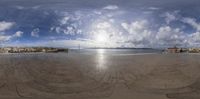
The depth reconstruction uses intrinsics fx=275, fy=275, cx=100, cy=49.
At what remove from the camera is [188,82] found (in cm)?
1593

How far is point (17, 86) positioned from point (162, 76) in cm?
876

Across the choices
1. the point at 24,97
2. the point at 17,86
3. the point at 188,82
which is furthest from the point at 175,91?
the point at 17,86

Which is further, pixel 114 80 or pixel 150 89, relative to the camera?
pixel 114 80

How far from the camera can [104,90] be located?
46.4 ft

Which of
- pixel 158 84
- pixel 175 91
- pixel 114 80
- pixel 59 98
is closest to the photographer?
pixel 59 98

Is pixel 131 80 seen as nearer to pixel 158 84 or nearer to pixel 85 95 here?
pixel 158 84

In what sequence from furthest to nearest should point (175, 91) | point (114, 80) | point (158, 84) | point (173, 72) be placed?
point (173, 72) → point (114, 80) → point (158, 84) → point (175, 91)

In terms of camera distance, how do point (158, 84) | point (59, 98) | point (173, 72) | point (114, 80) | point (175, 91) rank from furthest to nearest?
point (173, 72) < point (114, 80) < point (158, 84) < point (175, 91) < point (59, 98)

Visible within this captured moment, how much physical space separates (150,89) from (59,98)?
487cm

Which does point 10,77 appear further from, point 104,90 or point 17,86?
point 104,90

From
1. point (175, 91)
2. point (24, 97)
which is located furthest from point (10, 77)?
point (175, 91)

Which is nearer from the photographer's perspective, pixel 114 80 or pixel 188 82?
pixel 188 82

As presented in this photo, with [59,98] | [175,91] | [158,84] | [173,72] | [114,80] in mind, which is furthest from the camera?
[173,72]

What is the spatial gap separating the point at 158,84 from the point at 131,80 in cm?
217
